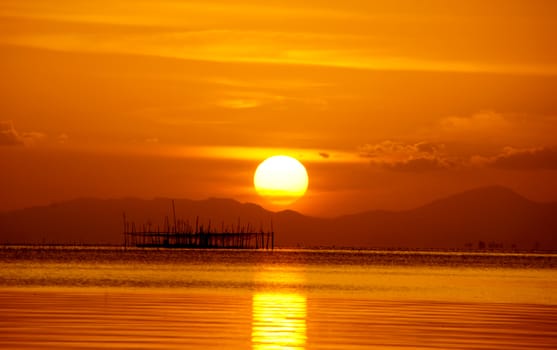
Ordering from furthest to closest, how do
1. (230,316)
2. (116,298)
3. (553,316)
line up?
(116,298)
(553,316)
(230,316)

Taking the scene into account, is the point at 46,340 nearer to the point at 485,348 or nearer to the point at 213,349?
the point at 213,349

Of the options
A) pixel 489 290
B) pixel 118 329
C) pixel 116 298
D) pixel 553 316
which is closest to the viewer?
pixel 118 329

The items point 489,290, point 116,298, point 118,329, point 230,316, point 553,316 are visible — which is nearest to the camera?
point 118,329

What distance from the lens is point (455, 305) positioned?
4797cm

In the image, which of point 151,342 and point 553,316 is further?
point 553,316

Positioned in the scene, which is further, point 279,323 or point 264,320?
point 264,320

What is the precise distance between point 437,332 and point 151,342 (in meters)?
8.81

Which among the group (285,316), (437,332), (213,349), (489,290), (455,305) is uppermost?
(489,290)

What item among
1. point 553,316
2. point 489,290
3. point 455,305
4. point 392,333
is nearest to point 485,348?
point 392,333

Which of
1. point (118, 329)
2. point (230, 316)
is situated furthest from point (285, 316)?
point (118, 329)

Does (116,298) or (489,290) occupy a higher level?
(489,290)

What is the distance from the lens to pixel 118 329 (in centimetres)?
3088

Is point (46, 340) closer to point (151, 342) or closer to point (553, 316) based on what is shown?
point (151, 342)

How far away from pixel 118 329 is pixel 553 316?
1773 centimetres
